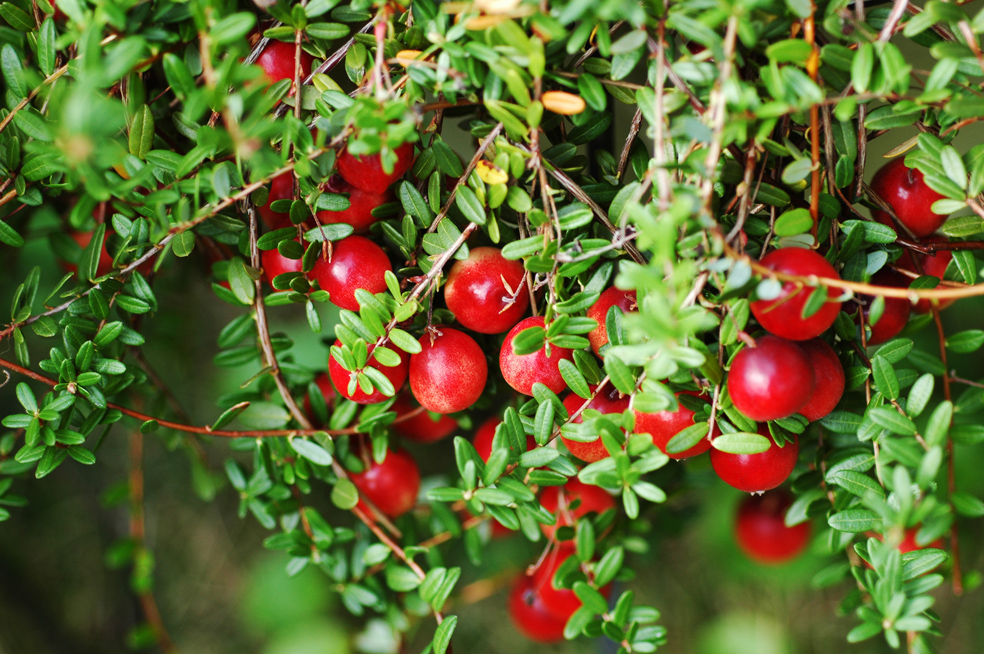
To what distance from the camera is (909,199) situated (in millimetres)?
436

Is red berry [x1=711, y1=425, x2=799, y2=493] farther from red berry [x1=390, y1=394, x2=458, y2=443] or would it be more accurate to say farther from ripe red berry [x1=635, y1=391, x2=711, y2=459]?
red berry [x1=390, y1=394, x2=458, y2=443]

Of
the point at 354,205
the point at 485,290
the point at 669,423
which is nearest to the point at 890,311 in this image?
the point at 669,423

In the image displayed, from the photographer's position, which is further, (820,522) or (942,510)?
(820,522)

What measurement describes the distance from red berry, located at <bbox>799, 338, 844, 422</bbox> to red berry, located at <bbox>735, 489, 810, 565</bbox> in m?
0.38

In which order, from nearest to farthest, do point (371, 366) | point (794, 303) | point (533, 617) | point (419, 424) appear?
1. point (794, 303)
2. point (371, 366)
3. point (419, 424)
4. point (533, 617)

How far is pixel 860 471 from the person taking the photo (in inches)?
17.4

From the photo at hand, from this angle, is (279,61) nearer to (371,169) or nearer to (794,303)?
(371,169)

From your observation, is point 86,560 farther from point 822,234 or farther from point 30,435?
point 822,234

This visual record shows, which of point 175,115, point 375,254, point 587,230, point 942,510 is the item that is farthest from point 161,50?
point 942,510

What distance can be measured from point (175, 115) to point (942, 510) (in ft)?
1.80

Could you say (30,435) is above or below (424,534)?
above

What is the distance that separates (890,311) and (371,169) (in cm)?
38

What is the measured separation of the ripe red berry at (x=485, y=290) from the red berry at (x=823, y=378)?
196 millimetres

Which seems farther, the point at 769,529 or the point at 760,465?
the point at 769,529
